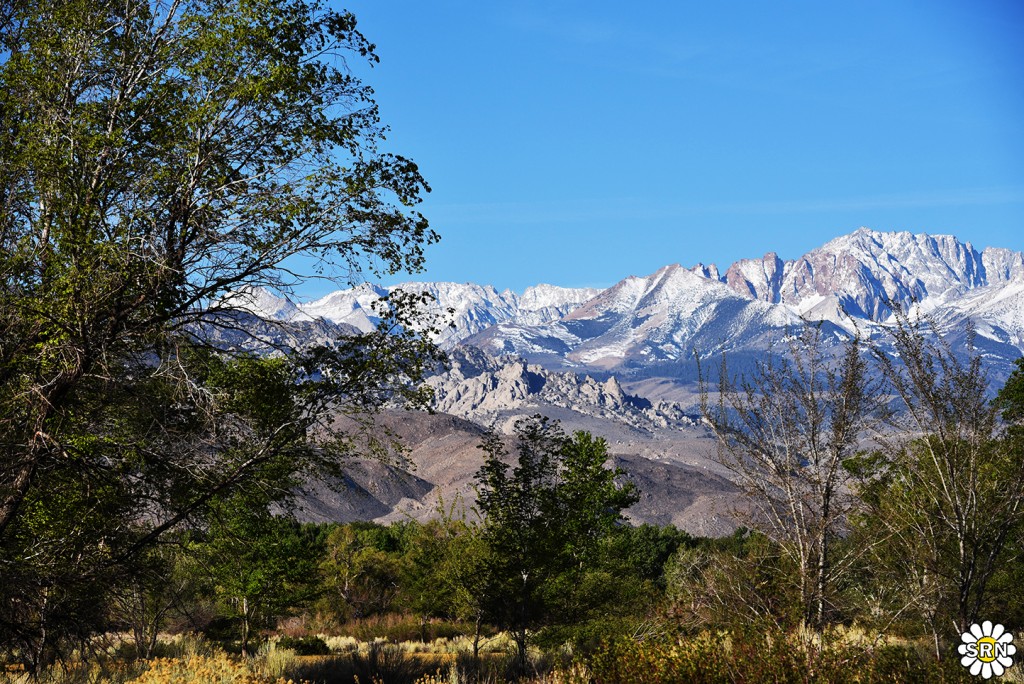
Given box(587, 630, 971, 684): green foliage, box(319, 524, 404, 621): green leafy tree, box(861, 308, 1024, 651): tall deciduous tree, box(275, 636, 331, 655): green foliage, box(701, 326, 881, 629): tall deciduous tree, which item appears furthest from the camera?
box(319, 524, 404, 621): green leafy tree

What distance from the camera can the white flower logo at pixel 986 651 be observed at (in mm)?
11867

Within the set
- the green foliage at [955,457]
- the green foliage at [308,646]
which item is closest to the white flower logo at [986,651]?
the green foliage at [955,457]

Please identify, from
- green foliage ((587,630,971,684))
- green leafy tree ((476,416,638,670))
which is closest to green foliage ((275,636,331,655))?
green leafy tree ((476,416,638,670))

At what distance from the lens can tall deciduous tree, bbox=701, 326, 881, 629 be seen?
1688cm

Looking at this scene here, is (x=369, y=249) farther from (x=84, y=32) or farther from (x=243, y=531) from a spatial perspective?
(x=243, y=531)

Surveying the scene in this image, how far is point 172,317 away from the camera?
12414mm

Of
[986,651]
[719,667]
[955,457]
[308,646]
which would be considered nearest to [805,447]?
[955,457]

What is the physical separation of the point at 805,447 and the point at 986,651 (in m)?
6.05

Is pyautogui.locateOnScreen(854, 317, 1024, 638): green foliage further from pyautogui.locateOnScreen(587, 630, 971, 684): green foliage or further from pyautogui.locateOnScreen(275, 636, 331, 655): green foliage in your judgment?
pyautogui.locateOnScreen(275, 636, 331, 655): green foliage

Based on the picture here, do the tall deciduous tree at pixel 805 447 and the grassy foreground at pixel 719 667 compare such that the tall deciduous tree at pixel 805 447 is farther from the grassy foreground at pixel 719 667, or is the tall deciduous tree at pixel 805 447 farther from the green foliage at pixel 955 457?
the grassy foreground at pixel 719 667

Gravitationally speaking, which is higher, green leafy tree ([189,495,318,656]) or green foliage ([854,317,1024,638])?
green foliage ([854,317,1024,638])

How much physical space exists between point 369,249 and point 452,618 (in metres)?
41.1

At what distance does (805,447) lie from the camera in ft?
57.9

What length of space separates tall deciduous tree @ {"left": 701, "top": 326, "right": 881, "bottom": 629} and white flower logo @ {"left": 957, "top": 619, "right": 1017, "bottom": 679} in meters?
4.07
